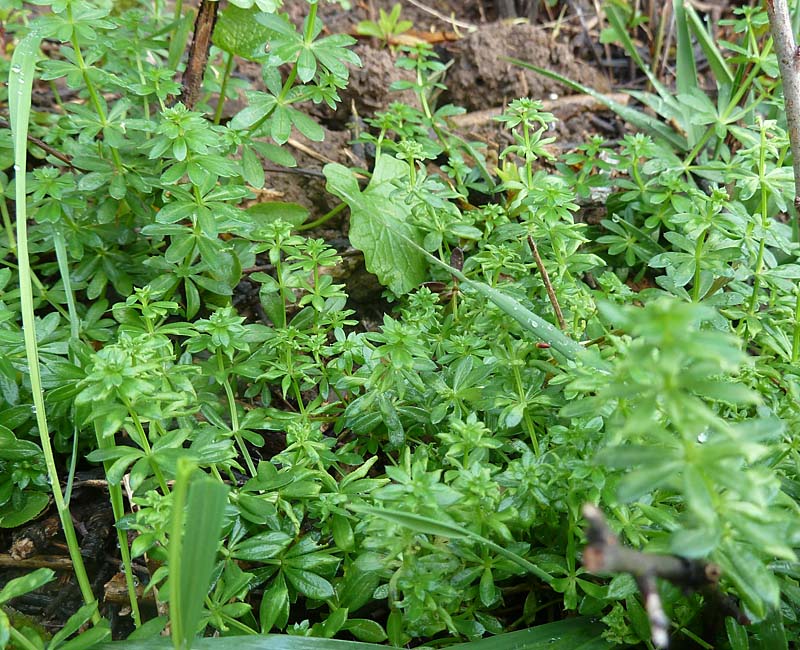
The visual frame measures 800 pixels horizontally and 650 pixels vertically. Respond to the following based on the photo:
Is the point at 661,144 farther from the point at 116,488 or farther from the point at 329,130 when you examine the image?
the point at 116,488

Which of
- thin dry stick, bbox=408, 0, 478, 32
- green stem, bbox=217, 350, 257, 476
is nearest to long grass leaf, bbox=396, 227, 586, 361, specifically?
green stem, bbox=217, 350, 257, 476

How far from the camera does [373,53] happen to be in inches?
127

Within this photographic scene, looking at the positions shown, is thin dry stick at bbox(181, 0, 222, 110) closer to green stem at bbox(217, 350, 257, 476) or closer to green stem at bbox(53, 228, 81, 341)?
green stem at bbox(53, 228, 81, 341)

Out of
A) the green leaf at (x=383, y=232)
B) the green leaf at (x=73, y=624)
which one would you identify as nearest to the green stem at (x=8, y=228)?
the green leaf at (x=383, y=232)

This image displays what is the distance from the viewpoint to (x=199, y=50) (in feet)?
8.16

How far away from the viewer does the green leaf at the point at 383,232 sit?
243cm

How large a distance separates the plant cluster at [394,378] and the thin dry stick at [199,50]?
0.31ft

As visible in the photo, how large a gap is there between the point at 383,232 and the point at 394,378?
79 centimetres

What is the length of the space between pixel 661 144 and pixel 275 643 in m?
2.35

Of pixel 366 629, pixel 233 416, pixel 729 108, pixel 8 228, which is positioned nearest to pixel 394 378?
pixel 233 416

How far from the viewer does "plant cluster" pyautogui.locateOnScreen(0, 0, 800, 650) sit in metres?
1.30

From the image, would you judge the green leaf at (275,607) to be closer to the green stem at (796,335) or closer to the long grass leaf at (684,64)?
the green stem at (796,335)

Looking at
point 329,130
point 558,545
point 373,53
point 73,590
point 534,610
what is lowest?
point 73,590

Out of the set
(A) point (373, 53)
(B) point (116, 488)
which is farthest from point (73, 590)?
(A) point (373, 53)
